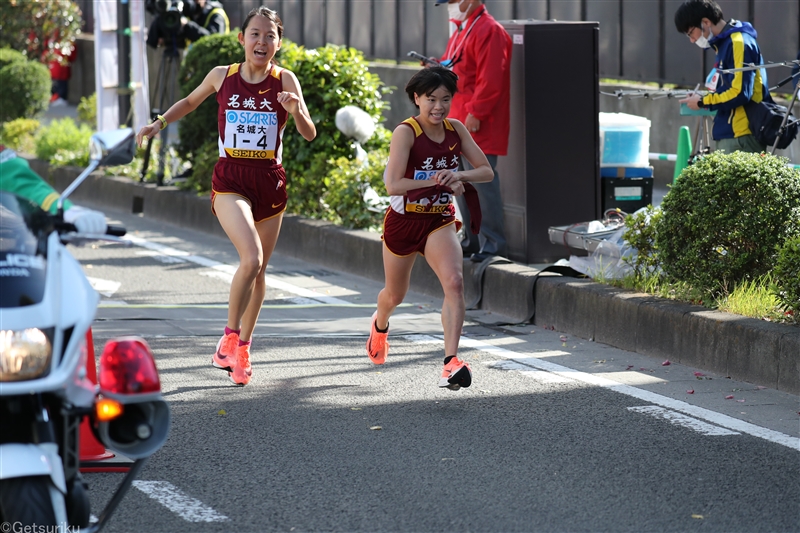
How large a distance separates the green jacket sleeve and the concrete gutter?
13.2 feet

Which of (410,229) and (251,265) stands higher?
(410,229)

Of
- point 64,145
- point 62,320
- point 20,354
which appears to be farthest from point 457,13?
point 64,145

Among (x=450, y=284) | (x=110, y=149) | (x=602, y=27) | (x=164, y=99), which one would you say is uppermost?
(x=602, y=27)

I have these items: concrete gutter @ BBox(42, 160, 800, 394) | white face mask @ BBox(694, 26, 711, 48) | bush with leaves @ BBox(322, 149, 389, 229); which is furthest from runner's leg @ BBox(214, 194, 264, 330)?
bush with leaves @ BBox(322, 149, 389, 229)

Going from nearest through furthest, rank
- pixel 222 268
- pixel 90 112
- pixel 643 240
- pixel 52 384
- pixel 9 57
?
pixel 52 384 < pixel 643 240 < pixel 222 268 < pixel 90 112 < pixel 9 57

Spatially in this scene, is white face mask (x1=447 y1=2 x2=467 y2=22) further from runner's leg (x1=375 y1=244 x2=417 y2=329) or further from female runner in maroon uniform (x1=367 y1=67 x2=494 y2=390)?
runner's leg (x1=375 y1=244 x2=417 y2=329)

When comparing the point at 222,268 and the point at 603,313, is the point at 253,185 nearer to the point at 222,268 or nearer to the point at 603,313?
the point at 603,313

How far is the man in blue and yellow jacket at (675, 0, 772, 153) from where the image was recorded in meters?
9.18

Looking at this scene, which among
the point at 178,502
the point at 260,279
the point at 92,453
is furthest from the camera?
the point at 260,279

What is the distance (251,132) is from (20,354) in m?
3.60

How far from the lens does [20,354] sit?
3.47m

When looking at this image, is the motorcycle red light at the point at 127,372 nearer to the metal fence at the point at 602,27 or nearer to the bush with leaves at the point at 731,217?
the bush with leaves at the point at 731,217

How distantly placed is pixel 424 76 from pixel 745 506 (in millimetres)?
2871

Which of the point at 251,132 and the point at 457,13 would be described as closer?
the point at 251,132
